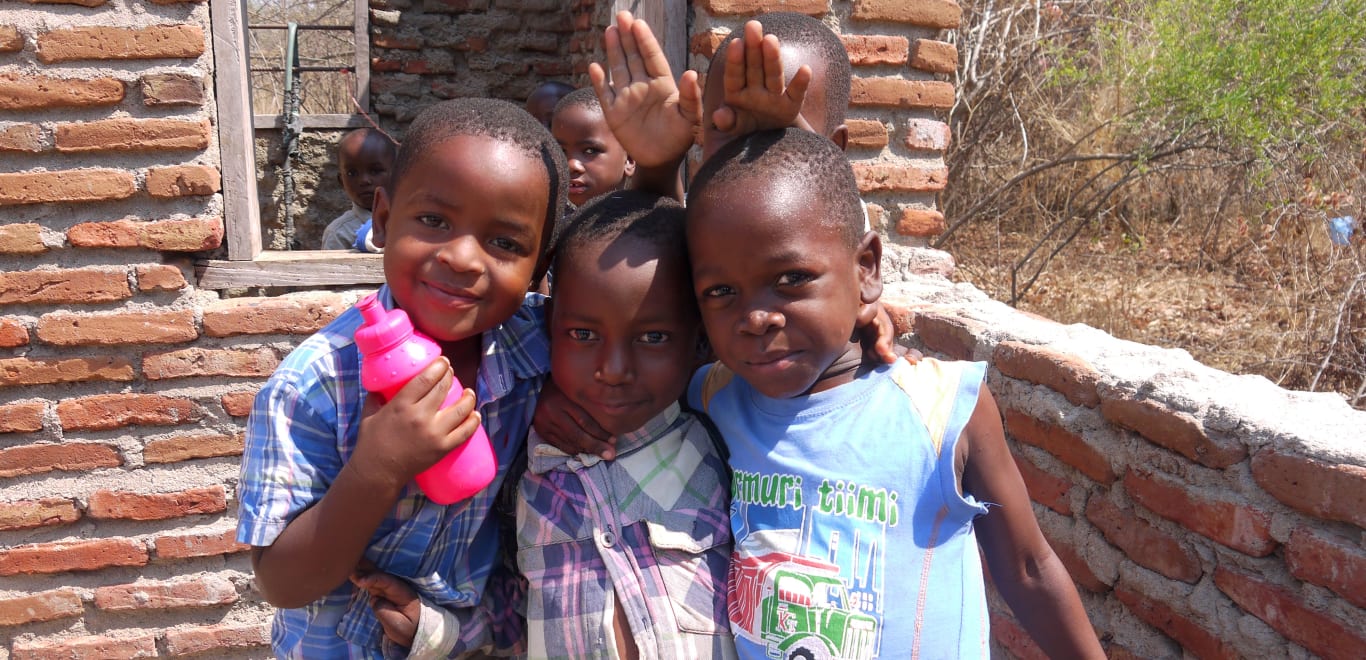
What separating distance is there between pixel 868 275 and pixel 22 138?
2.29 metres

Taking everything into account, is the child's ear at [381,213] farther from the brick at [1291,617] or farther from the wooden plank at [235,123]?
the brick at [1291,617]

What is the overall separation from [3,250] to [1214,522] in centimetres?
293

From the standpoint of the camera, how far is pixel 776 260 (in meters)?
1.38

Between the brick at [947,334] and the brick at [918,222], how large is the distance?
2.11 ft

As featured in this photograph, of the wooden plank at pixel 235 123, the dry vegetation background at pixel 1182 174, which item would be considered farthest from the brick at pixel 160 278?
the dry vegetation background at pixel 1182 174

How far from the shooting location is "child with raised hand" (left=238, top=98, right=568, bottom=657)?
131 centimetres

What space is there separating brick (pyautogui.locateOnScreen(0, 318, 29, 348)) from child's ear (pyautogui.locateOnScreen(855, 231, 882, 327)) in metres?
2.33

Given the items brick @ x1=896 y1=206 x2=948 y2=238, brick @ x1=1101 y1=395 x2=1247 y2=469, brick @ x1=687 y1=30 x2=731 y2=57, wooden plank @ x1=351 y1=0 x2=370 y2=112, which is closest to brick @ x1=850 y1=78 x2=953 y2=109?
brick @ x1=896 y1=206 x2=948 y2=238

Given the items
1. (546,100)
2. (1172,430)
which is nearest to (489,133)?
(1172,430)

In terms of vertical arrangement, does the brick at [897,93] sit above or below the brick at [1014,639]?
above

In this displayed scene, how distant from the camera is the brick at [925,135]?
3.27 m

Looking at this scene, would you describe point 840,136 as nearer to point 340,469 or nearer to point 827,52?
point 827,52

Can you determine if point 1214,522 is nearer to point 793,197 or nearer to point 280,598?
point 793,197

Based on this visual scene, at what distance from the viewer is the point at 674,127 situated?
1.56 meters
